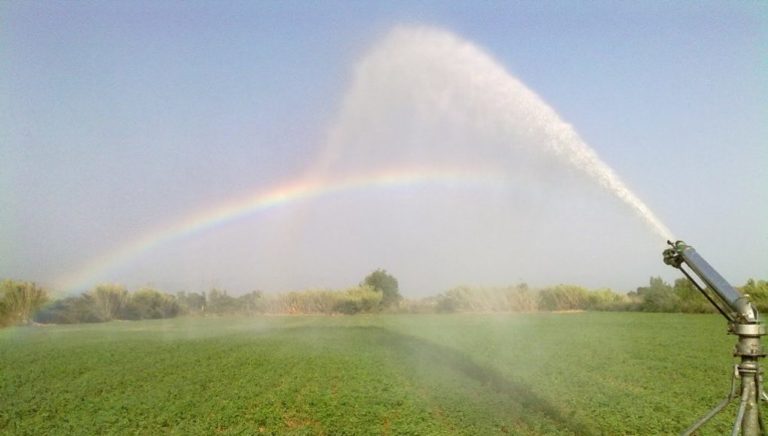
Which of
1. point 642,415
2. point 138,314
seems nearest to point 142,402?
point 642,415

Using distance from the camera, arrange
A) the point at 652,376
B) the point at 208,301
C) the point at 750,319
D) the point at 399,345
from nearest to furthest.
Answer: the point at 750,319 → the point at 652,376 → the point at 399,345 → the point at 208,301

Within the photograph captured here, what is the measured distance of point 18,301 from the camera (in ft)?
117

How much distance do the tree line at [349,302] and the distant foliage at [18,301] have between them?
8cm

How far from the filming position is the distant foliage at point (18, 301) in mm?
34875

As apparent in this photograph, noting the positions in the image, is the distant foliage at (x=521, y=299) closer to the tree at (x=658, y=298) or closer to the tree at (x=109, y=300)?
the tree at (x=658, y=298)

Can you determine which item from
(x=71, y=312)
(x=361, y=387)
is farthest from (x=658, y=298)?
(x=71, y=312)

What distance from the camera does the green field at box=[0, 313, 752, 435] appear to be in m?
10.1

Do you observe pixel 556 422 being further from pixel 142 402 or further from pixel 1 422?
pixel 1 422

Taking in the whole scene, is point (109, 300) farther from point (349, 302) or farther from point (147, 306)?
point (349, 302)

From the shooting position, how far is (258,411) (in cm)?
1069

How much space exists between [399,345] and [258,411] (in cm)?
943

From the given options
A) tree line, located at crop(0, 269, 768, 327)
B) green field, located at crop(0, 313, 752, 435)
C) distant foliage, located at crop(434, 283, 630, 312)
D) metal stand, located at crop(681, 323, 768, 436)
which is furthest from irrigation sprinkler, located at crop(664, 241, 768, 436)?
distant foliage, located at crop(434, 283, 630, 312)

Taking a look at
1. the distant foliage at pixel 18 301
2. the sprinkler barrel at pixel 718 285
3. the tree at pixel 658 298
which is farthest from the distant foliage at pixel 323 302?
the sprinkler barrel at pixel 718 285

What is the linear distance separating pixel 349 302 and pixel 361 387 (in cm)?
3461
